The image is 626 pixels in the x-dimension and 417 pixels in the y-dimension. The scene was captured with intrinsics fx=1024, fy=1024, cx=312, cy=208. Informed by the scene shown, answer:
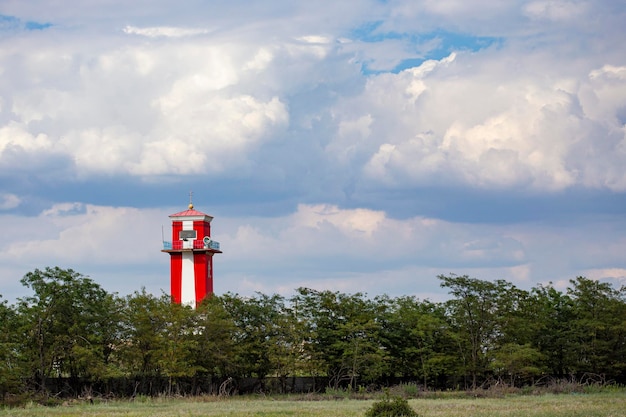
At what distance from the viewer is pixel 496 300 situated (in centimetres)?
6819

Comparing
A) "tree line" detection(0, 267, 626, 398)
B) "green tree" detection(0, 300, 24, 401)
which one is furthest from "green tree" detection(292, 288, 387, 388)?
"green tree" detection(0, 300, 24, 401)

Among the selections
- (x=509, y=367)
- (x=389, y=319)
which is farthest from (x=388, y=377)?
(x=509, y=367)

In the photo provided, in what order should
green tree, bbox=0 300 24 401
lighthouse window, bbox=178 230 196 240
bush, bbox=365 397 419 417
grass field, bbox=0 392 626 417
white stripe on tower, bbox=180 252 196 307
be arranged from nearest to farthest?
1. bush, bbox=365 397 419 417
2. grass field, bbox=0 392 626 417
3. green tree, bbox=0 300 24 401
4. white stripe on tower, bbox=180 252 196 307
5. lighthouse window, bbox=178 230 196 240

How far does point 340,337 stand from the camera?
6994 cm

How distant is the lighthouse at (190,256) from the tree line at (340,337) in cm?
721

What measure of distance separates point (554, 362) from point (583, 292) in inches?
204

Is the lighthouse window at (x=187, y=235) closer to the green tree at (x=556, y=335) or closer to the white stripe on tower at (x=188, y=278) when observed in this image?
the white stripe on tower at (x=188, y=278)

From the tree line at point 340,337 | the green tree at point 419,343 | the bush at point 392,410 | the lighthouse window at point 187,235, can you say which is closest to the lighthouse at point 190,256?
the lighthouse window at point 187,235

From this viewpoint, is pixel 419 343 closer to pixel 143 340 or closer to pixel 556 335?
pixel 556 335

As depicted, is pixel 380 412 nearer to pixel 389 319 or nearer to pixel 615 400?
pixel 615 400

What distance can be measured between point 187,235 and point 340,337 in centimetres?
1817

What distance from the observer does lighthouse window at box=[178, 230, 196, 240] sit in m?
81.8

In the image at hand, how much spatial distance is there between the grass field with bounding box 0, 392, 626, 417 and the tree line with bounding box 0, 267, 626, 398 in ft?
25.5

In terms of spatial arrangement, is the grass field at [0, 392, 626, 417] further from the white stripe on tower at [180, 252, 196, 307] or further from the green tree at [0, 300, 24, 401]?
the white stripe on tower at [180, 252, 196, 307]
